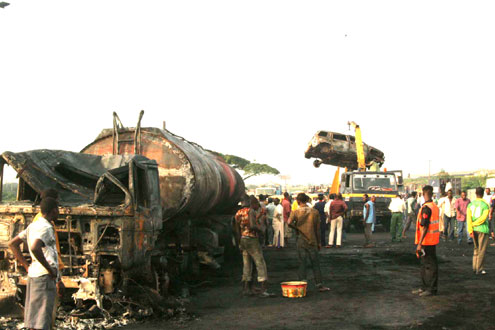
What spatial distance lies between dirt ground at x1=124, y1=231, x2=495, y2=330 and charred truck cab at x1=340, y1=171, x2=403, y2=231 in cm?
1149

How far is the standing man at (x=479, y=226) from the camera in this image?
40.8 feet

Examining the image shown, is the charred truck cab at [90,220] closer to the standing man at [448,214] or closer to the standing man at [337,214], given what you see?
the standing man at [337,214]

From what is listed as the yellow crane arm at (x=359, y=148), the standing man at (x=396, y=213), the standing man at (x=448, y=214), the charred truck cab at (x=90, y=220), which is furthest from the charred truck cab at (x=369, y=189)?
the charred truck cab at (x=90, y=220)

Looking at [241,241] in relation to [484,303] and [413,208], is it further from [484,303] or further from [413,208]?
[413,208]

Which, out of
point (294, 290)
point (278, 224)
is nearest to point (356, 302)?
point (294, 290)

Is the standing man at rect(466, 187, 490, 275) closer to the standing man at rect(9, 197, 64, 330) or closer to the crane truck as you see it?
the standing man at rect(9, 197, 64, 330)

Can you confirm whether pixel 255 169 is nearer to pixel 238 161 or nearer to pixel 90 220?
pixel 238 161

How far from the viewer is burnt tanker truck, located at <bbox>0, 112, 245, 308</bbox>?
8.38 meters

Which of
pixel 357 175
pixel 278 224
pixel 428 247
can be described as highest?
pixel 357 175

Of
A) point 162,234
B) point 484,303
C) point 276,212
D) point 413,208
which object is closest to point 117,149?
point 162,234

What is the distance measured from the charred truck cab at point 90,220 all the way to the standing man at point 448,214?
14340 millimetres

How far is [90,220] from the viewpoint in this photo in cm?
844

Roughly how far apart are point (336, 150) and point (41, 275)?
23.1 meters

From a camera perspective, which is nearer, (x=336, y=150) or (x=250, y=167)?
(x=336, y=150)
